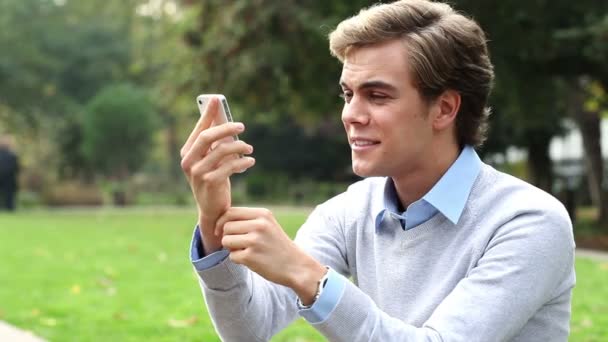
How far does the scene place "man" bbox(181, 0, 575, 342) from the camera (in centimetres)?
194

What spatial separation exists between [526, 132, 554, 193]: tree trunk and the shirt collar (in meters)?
19.7

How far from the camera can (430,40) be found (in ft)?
7.14

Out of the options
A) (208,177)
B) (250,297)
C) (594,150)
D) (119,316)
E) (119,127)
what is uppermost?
(208,177)

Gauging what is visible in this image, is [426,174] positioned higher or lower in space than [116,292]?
higher

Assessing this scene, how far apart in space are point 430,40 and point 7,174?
23.4 meters

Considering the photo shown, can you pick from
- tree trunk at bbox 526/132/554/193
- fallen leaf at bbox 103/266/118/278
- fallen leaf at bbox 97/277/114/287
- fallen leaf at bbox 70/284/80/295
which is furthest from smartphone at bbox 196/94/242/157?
tree trunk at bbox 526/132/554/193

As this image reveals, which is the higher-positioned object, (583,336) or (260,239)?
(260,239)

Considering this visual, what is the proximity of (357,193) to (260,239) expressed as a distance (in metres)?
0.72

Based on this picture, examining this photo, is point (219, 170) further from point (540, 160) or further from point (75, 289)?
point (540, 160)

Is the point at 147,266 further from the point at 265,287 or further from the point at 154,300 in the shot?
the point at 265,287

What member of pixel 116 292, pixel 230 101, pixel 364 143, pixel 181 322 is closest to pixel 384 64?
pixel 364 143

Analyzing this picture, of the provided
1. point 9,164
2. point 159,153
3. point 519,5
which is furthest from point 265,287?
point 159,153

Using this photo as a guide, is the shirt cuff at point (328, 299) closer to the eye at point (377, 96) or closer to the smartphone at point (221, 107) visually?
the smartphone at point (221, 107)

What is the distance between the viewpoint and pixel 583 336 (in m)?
6.18
